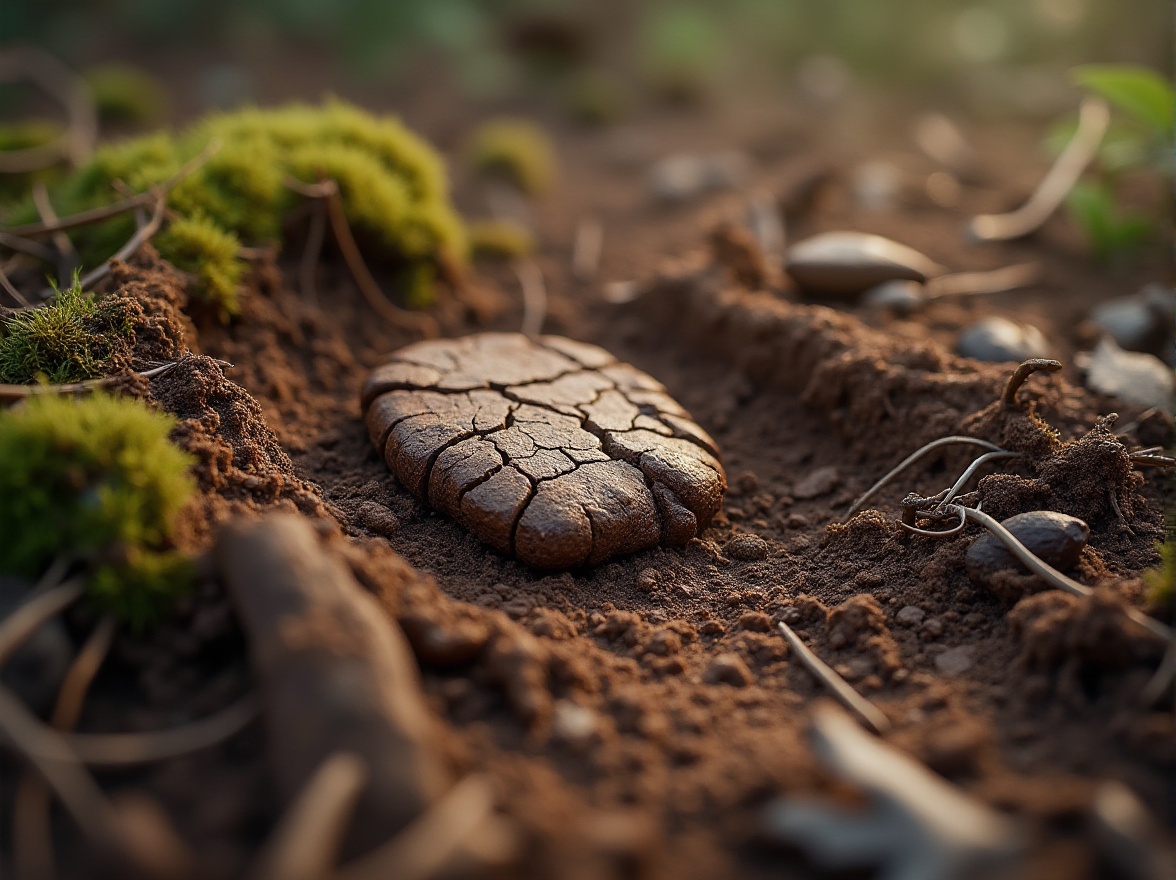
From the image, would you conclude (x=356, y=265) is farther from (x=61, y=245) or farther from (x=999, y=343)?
(x=999, y=343)

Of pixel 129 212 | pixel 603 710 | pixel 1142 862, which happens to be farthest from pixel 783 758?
pixel 129 212

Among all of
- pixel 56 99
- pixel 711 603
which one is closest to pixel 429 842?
pixel 711 603

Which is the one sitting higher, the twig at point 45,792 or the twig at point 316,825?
the twig at point 316,825

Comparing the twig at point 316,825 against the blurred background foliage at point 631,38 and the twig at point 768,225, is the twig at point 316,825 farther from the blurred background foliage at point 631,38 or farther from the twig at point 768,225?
the blurred background foliage at point 631,38

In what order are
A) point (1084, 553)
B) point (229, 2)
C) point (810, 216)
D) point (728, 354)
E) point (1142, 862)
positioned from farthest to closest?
point (229, 2) < point (810, 216) < point (728, 354) < point (1084, 553) < point (1142, 862)

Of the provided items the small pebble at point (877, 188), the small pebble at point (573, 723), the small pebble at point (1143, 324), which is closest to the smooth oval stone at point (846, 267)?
the small pebble at point (1143, 324)

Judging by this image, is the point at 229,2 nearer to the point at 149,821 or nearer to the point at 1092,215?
the point at 1092,215
